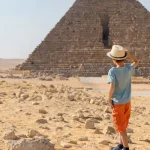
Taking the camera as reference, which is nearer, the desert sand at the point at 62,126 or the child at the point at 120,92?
the child at the point at 120,92

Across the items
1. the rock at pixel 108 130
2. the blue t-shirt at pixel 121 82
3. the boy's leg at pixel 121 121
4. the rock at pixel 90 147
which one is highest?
the blue t-shirt at pixel 121 82

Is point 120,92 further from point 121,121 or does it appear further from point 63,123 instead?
point 63,123

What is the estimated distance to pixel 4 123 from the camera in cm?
927

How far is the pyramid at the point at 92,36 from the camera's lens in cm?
6475

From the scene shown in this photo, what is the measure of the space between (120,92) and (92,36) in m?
63.9

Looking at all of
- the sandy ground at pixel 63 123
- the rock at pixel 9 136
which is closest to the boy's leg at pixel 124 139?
the sandy ground at pixel 63 123

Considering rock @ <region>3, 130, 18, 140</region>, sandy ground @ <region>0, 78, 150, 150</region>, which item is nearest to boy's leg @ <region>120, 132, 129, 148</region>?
sandy ground @ <region>0, 78, 150, 150</region>

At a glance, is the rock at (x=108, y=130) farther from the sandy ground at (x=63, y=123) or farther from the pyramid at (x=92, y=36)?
the pyramid at (x=92, y=36)

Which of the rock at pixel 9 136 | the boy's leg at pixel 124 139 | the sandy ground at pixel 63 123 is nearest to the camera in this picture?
the boy's leg at pixel 124 139

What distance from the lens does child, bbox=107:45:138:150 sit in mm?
7430

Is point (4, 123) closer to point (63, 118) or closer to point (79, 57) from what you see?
point (63, 118)

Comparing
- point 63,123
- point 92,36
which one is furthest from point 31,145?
point 92,36

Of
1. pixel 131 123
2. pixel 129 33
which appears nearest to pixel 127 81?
pixel 131 123

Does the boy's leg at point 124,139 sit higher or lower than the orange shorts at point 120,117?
lower
